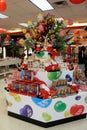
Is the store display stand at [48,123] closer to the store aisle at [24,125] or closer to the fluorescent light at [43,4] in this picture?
the store aisle at [24,125]

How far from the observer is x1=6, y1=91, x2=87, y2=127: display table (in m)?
3.52

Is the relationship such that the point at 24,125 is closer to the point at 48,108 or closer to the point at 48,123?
the point at 48,123

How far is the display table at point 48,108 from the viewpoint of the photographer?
352cm

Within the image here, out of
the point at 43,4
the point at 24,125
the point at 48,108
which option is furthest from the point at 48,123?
the point at 43,4

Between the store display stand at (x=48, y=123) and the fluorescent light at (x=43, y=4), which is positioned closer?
the store display stand at (x=48, y=123)

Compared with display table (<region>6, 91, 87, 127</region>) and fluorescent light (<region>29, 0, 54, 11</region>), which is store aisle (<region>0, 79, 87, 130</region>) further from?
fluorescent light (<region>29, 0, 54, 11</region>)

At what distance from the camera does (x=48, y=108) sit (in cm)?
349

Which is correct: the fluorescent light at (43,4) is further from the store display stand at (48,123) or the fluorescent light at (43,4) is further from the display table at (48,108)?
the store display stand at (48,123)

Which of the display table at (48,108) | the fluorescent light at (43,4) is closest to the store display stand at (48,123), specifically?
the display table at (48,108)

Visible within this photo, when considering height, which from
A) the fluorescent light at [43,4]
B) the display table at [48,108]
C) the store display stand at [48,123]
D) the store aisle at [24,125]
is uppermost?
the fluorescent light at [43,4]

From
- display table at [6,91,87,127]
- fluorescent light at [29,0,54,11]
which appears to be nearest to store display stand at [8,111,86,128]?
display table at [6,91,87,127]

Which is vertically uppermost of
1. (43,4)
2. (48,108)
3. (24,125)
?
(43,4)

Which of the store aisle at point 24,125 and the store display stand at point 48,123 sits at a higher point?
the store display stand at point 48,123

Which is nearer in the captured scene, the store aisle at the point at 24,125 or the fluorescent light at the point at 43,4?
the store aisle at the point at 24,125
